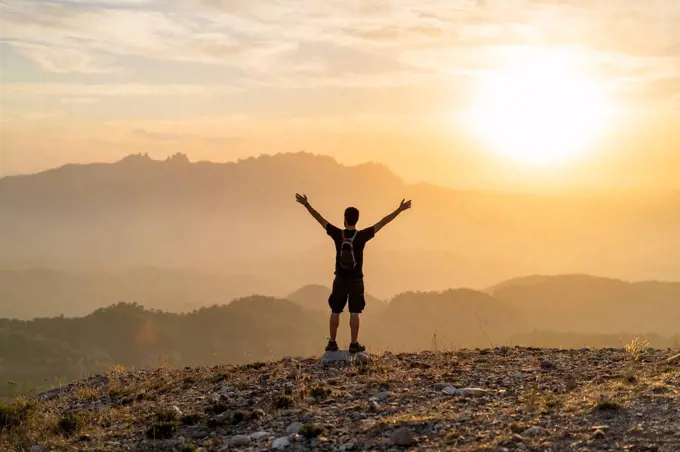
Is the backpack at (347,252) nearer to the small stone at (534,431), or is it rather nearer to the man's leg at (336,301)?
the man's leg at (336,301)

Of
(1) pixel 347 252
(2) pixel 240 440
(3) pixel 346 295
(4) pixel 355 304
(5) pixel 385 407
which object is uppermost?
(1) pixel 347 252

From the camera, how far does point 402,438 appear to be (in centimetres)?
788

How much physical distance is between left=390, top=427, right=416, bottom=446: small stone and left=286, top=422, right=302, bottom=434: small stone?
1.50 m

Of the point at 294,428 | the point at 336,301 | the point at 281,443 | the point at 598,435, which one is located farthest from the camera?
the point at 336,301

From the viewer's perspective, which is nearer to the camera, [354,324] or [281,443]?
[281,443]

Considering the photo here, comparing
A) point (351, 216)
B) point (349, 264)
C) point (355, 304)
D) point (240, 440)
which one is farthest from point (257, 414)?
point (351, 216)

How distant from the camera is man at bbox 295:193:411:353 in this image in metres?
13.4

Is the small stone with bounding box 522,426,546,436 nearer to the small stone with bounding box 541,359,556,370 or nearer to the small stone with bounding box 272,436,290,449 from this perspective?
the small stone with bounding box 272,436,290,449

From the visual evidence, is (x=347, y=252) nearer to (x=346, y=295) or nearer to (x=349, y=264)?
(x=349, y=264)

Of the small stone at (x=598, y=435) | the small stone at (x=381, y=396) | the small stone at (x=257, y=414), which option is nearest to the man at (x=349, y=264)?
the small stone at (x=381, y=396)

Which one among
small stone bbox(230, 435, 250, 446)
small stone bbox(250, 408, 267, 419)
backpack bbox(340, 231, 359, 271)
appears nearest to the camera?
small stone bbox(230, 435, 250, 446)

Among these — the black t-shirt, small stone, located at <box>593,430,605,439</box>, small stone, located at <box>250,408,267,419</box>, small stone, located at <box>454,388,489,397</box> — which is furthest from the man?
small stone, located at <box>593,430,605,439</box>

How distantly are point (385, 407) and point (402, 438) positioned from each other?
179cm

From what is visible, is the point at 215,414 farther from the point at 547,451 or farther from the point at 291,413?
the point at 547,451
